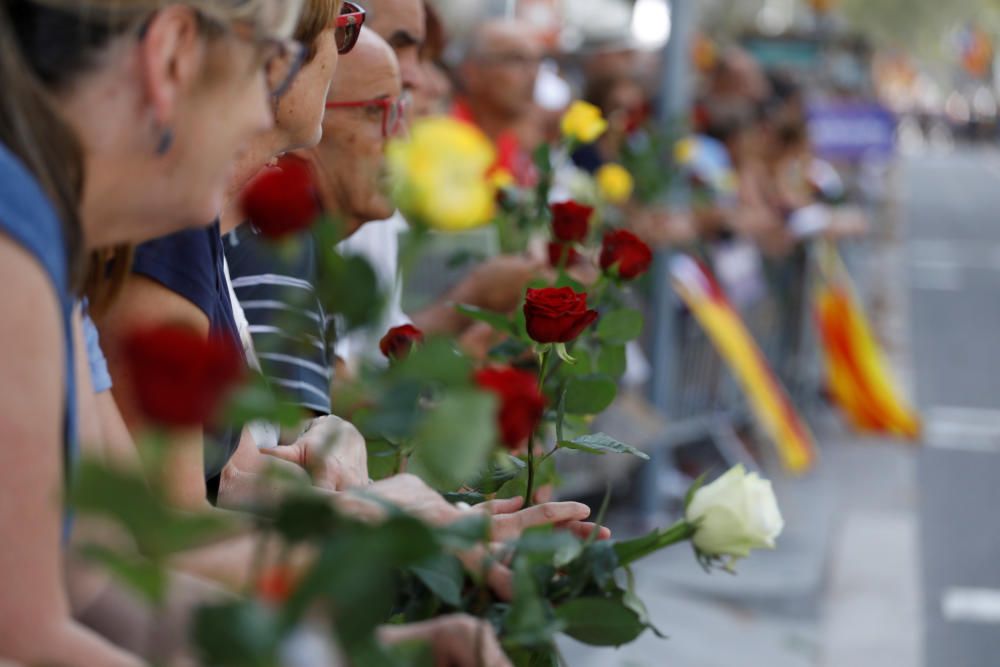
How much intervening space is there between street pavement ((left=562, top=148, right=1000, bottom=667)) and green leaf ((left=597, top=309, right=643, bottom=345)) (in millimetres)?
2694

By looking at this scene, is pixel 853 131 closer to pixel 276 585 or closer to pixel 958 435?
pixel 958 435

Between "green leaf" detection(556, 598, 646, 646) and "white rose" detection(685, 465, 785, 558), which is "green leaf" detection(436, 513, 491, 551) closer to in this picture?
"green leaf" detection(556, 598, 646, 646)

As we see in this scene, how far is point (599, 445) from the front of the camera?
6.29ft

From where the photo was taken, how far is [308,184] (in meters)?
1.28

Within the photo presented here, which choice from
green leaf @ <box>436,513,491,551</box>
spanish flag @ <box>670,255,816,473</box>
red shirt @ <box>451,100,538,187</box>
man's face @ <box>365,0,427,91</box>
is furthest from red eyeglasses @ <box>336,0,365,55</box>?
spanish flag @ <box>670,255,816,473</box>

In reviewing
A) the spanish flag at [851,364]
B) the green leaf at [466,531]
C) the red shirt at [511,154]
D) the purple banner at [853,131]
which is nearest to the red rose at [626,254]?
the green leaf at [466,531]

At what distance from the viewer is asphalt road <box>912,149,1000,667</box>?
221 inches

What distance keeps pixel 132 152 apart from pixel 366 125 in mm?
1395

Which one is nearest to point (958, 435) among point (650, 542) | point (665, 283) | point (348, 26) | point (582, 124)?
point (665, 283)

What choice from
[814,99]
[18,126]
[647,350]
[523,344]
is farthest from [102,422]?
[814,99]

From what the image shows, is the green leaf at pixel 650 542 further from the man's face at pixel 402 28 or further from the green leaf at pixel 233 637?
the man's face at pixel 402 28

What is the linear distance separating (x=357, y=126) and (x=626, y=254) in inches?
21.0

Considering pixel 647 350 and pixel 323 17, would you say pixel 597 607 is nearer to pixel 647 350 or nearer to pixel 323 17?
pixel 323 17

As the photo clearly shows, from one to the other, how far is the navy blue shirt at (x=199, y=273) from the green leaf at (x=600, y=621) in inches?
17.1
